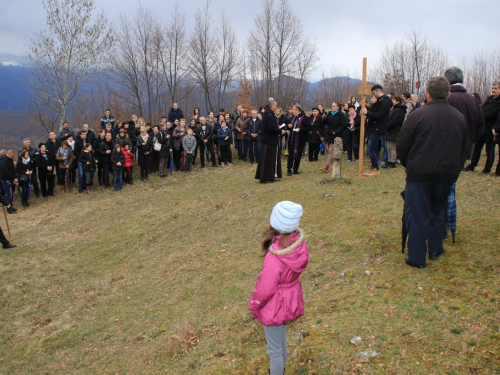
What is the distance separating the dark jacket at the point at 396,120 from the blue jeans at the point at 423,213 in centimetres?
742

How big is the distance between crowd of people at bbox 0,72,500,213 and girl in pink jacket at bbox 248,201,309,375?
7669 mm

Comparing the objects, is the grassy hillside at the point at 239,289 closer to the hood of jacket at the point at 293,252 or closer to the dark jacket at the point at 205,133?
the hood of jacket at the point at 293,252

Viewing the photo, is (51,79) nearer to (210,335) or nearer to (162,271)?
(162,271)

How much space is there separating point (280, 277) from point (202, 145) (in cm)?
1467

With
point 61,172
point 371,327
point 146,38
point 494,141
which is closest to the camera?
point 371,327

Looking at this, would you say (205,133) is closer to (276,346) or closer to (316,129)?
(316,129)

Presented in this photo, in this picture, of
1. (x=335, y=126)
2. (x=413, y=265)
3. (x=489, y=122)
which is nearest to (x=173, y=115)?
(x=335, y=126)

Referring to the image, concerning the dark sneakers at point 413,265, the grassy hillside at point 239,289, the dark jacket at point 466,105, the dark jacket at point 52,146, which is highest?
the dark jacket at point 466,105

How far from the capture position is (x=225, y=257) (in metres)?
8.00

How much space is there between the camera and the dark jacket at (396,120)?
11.9 meters

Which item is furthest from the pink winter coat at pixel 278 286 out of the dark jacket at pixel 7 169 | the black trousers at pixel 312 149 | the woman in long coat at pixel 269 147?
the dark jacket at pixel 7 169

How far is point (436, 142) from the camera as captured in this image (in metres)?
4.84

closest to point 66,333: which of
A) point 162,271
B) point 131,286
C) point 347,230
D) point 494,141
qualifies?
point 131,286

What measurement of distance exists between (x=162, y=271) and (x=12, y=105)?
7865 inches
